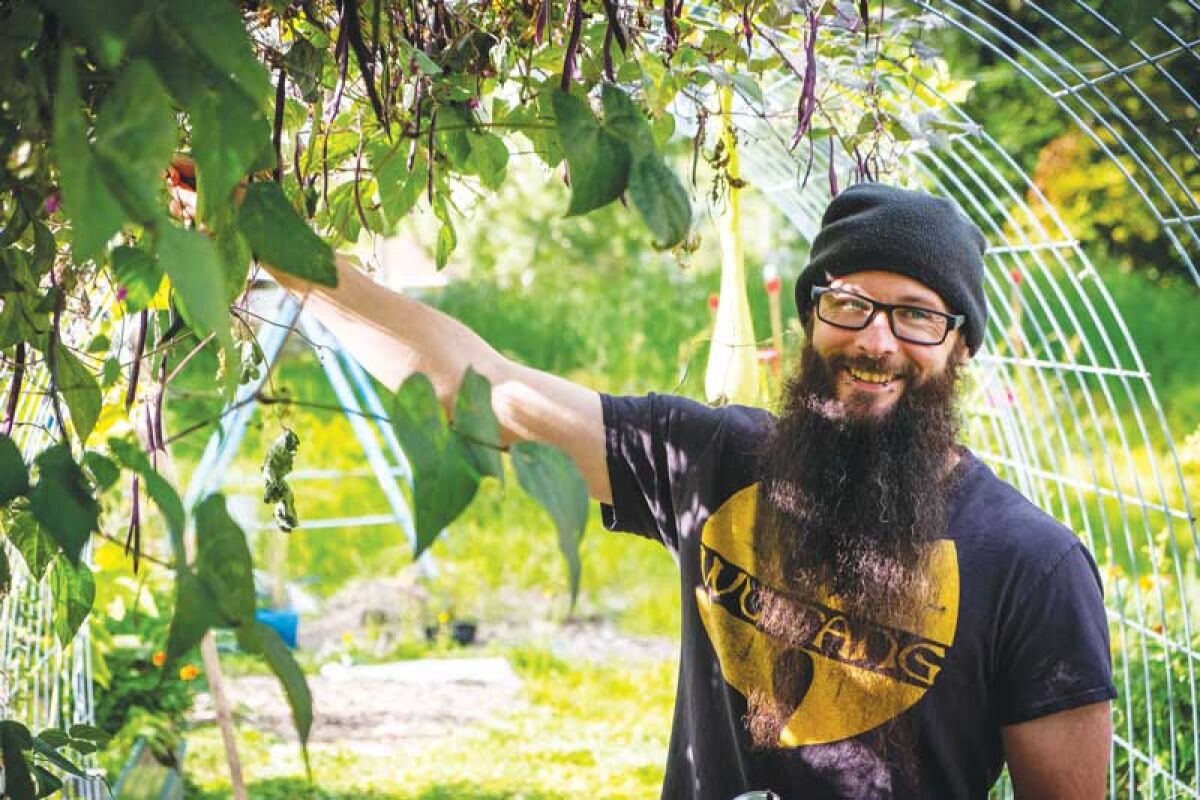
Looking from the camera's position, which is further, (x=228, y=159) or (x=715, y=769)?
(x=715, y=769)

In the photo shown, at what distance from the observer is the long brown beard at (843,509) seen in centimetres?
160

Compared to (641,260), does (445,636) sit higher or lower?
lower

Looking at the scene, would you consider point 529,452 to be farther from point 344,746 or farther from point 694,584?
point 344,746

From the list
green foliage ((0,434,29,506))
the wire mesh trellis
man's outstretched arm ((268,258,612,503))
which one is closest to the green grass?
the wire mesh trellis

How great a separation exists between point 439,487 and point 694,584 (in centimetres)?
109

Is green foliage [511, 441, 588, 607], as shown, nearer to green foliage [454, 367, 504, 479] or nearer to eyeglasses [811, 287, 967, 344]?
green foliage [454, 367, 504, 479]

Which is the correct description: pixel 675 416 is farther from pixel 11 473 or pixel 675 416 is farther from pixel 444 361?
pixel 11 473

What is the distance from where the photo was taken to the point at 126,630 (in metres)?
4.04

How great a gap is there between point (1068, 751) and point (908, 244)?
60 cm

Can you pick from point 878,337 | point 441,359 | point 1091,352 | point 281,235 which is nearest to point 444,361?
point 441,359

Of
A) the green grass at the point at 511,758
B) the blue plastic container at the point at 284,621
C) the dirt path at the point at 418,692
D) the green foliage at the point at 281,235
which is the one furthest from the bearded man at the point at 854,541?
the blue plastic container at the point at 284,621

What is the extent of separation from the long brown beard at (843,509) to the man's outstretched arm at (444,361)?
23 cm

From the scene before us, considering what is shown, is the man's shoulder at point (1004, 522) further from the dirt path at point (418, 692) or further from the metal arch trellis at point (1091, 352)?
the dirt path at point (418, 692)

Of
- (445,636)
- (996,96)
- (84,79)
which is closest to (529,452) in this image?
(84,79)
